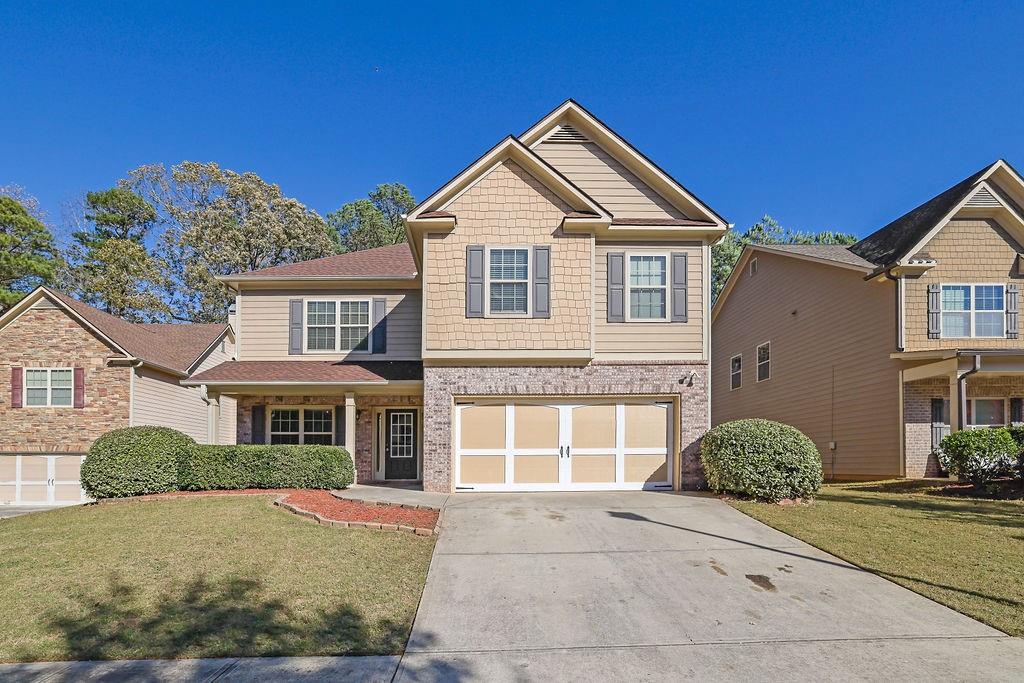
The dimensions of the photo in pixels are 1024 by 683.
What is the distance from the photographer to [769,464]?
37.4ft

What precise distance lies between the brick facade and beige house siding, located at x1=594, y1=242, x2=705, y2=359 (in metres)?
13.6

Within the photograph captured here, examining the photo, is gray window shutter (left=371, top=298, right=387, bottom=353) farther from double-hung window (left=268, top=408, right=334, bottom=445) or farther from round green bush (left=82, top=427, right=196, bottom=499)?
round green bush (left=82, top=427, right=196, bottom=499)

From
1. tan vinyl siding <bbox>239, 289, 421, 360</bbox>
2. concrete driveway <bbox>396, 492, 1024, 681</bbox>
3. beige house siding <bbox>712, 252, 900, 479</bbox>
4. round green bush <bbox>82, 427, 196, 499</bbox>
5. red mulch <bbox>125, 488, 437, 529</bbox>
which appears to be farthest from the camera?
tan vinyl siding <bbox>239, 289, 421, 360</bbox>

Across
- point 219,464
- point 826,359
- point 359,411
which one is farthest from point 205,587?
point 826,359

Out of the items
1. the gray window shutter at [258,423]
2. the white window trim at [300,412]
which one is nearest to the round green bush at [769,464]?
the white window trim at [300,412]

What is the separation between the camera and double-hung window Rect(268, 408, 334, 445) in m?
16.4

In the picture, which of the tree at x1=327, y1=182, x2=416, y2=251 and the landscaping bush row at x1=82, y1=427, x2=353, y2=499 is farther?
the tree at x1=327, y1=182, x2=416, y2=251

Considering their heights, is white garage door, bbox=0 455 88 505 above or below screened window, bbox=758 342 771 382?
below

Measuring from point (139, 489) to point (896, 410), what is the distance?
17.7 m

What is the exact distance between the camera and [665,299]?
44.5ft

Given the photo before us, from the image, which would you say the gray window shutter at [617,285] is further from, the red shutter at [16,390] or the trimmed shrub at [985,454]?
the red shutter at [16,390]

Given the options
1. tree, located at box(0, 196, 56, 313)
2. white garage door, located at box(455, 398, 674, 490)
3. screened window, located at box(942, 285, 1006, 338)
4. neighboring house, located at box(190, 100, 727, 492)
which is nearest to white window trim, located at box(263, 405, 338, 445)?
neighboring house, located at box(190, 100, 727, 492)

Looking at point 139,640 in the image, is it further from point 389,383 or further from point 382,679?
point 389,383

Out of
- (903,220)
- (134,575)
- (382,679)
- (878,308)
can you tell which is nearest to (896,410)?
(878,308)
